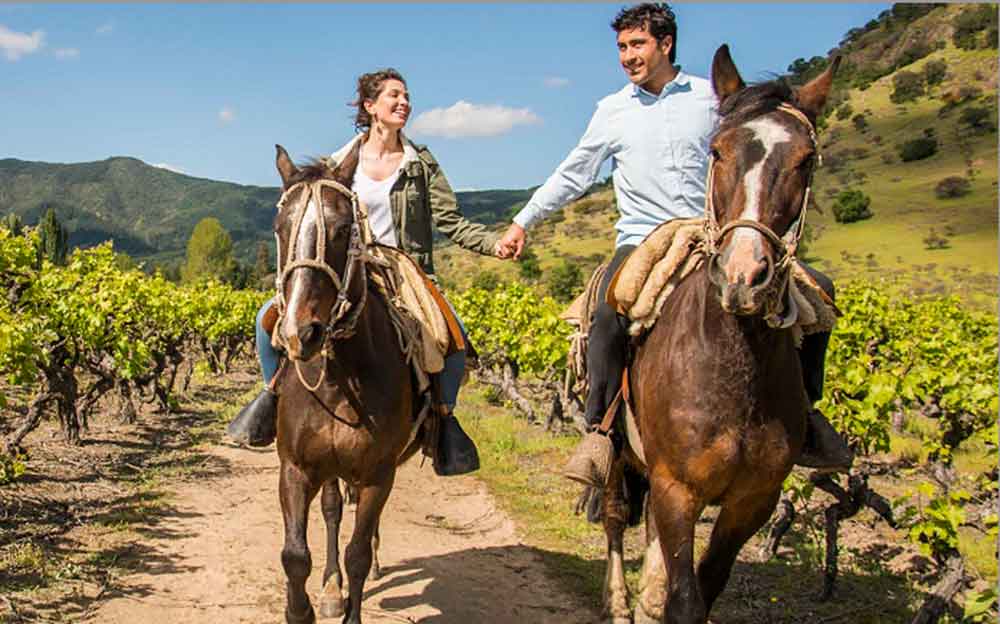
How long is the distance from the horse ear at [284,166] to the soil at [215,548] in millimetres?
3500

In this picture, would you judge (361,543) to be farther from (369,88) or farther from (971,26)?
(971,26)

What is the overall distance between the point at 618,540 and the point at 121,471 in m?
8.20

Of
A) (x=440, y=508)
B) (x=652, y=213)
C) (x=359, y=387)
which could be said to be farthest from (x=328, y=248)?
(x=440, y=508)

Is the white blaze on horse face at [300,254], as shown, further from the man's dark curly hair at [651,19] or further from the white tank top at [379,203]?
the man's dark curly hair at [651,19]

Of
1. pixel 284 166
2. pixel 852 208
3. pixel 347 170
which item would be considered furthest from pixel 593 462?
pixel 852 208

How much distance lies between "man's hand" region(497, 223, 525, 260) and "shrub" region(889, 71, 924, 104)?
110 metres

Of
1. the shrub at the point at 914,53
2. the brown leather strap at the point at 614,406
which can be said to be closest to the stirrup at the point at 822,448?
the brown leather strap at the point at 614,406

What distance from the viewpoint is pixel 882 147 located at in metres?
87.8

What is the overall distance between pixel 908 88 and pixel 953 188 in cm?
4115

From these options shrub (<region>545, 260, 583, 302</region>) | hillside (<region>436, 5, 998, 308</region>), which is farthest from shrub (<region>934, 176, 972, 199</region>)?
shrub (<region>545, 260, 583, 302</region>)

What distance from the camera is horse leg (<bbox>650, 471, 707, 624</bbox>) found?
404 centimetres

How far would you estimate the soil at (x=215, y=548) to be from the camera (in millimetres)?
6504

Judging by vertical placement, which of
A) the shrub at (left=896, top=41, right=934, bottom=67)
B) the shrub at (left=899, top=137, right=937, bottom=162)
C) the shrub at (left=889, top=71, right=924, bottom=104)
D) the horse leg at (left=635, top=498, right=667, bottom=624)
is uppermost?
the shrub at (left=896, top=41, right=934, bottom=67)

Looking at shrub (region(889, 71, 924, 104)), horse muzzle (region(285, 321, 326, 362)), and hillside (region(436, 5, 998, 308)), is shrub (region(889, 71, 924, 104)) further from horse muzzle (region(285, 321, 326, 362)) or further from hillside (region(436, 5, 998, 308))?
horse muzzle (region(285, 321, 326, 362))
